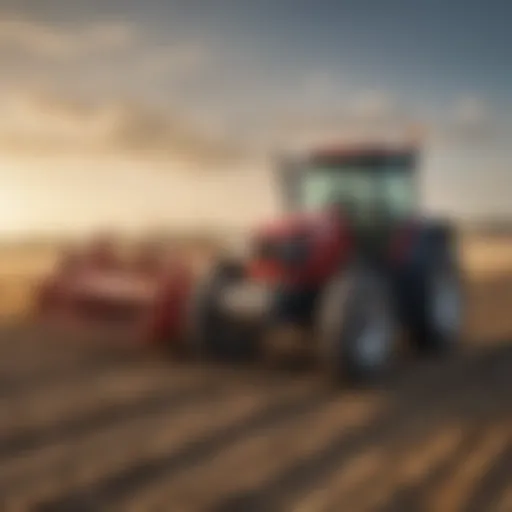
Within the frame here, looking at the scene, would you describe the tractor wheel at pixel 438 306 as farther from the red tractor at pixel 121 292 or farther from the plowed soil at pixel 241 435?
the red tractor at pixel 121 292

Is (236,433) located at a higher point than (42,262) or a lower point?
lower

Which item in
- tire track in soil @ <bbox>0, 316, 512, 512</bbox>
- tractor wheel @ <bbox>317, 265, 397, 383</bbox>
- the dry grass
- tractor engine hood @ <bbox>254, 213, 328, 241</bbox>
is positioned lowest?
tire track in soil @ <bbox>0, 316, 512, 512</bbox>

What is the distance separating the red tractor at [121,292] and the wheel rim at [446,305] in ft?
2.76

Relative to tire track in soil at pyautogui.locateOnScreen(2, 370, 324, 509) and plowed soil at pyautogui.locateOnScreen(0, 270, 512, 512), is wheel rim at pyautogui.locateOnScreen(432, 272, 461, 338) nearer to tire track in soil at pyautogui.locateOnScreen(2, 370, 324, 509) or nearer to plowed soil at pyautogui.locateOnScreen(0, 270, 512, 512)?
plowed soil at pyautogui.locateOnScreen(0, 270, 512, 512)

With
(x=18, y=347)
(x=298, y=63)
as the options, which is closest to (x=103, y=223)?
(x=18, y=347)

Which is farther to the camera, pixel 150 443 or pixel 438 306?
pixel 438 306

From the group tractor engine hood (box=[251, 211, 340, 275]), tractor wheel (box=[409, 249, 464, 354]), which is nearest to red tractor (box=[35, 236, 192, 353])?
tractor engine hood (box=[251, 211, 340, 275])

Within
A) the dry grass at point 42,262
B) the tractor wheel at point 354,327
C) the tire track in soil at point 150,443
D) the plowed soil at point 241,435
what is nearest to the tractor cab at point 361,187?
the tractor wheel at point 354,327

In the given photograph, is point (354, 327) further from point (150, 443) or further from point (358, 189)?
point (150, 443)

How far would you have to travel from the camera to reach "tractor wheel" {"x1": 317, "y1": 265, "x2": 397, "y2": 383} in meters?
2.83

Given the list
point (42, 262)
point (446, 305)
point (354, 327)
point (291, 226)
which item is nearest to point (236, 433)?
point (354, 327)

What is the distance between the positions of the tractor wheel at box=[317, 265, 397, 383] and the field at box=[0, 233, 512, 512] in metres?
0.07

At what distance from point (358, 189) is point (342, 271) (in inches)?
12.1

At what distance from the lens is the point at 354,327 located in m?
2.85
